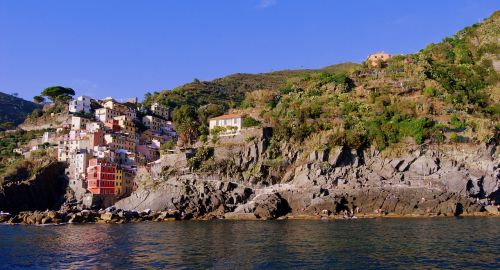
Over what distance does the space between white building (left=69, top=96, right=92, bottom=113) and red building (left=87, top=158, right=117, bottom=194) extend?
34.3 m

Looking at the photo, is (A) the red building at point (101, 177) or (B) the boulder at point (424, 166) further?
(A) the red building at point (101, 177)

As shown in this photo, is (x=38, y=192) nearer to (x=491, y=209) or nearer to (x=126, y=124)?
(x=126, y=124)

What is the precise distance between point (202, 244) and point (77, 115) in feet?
265

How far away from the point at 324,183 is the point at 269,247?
35150 mm

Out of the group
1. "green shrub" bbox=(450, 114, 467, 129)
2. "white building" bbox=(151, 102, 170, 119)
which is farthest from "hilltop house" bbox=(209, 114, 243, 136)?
"white building" bbox=(151, 102, 170, 119)

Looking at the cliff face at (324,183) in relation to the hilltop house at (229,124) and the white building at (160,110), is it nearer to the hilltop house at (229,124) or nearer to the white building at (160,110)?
the hilltop house at (229,124)

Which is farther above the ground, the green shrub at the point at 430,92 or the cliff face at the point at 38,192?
the green shrub at the point at 430,92

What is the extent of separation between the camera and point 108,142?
3765 inches

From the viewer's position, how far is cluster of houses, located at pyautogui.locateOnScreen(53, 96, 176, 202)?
84.2 meters

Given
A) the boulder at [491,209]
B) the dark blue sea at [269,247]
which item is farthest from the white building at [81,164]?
the boulder at [491,209]

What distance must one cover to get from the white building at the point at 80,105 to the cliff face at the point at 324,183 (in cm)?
4391

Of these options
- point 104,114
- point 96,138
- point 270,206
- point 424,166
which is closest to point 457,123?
point 424,166

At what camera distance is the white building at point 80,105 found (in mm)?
115000

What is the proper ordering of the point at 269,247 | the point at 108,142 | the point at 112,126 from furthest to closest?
the point at 112,126
the point at 108,142
the point at 269,247
